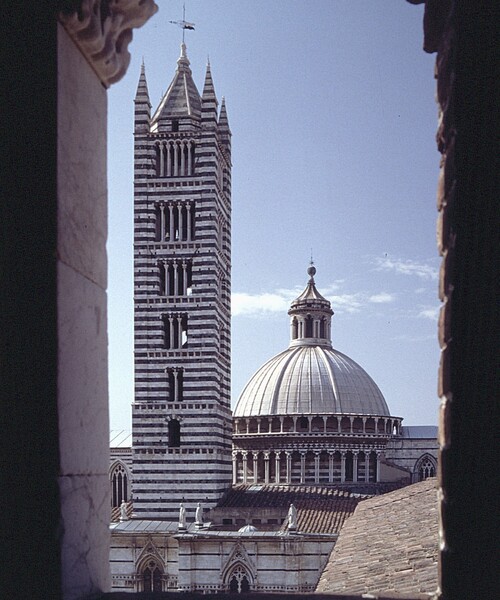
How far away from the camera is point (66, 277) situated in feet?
8.91

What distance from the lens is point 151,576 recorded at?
2666 cm

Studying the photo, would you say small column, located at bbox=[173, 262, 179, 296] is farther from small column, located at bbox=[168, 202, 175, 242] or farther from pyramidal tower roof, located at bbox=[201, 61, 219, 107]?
pyramidal tower roof, located at bbox=[201, 61, 219, 107]

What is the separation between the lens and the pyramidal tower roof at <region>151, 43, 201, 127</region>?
103 ft

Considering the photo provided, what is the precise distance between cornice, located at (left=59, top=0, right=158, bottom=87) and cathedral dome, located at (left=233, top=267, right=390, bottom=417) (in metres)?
37.1

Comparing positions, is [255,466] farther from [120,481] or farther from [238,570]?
[238,570]

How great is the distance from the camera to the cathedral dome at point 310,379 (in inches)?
1594

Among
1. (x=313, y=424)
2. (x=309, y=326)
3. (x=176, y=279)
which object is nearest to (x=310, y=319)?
(x=309, y=326)

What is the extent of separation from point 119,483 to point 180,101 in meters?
21.0

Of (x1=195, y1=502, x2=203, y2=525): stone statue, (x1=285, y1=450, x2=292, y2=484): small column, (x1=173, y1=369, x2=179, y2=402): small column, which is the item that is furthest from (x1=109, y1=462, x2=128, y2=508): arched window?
(x1=195, y1=502, x2=203, y2=525): stone statue

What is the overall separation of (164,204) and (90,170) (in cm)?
2799

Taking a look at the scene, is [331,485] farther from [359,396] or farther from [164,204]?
[164,204]

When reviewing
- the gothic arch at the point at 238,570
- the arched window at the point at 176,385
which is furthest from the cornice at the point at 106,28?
the arched window at the point at 176,385

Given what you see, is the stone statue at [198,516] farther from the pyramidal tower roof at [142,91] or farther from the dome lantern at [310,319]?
the dome lantern at [310,319]

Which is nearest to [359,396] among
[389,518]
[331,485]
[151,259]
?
[331,485]
